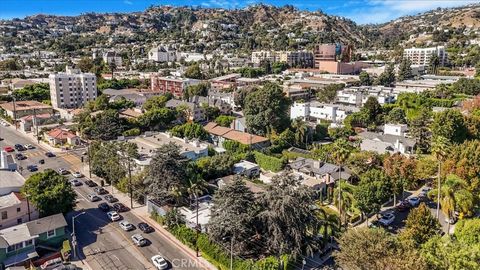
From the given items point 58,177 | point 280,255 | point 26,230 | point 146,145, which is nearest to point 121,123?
point 146,145

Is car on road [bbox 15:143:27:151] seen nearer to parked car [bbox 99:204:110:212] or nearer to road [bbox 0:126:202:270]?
road [bbox 0:126:202:270]

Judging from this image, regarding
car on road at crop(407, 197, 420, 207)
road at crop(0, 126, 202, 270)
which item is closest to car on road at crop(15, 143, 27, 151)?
road at crop(0, 126, 202, 270)

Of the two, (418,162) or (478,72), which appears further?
(478,72)

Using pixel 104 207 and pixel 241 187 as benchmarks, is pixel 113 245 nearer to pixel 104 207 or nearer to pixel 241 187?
pixel 104 207

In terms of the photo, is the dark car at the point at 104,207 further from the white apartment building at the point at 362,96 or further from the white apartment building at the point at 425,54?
the white apartment building at the point at 425,54

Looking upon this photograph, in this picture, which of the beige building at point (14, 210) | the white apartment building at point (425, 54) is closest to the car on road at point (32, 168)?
the beige building at point (14, 210)

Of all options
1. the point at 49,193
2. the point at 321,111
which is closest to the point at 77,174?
the point at 49,193

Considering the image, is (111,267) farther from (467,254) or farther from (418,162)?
(418,162)
